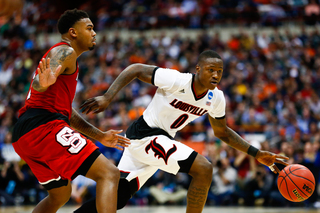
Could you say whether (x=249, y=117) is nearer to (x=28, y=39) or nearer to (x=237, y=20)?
(x=237, y=20)

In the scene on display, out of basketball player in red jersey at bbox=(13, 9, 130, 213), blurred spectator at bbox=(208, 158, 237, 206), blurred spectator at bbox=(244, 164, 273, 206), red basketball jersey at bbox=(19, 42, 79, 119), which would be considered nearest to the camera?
basketball player in red jersey at bbox=(13, 9, 130, 213)

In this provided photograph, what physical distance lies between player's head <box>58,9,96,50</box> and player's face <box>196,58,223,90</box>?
1.43 meters

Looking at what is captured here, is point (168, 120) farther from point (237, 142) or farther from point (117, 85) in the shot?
point (237, 142)

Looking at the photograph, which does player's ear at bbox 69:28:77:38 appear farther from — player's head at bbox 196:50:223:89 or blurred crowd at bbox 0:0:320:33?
blurred crowd at bbox 0:0:320:33

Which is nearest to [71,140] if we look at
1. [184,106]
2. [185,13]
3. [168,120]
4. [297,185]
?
[168,120]

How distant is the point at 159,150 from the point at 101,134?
0.75m

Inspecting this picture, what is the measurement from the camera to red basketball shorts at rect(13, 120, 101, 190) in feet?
11.5

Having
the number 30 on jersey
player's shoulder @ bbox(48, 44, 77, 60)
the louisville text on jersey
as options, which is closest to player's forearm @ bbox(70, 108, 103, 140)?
the number 30 on jersey

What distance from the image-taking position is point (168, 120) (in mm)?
4688

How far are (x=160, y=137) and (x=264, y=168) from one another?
18.1 ft

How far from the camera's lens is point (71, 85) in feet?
12.6

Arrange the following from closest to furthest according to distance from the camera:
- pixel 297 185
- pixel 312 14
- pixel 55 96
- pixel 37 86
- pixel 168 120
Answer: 1. pixel 37 86
2. pixel 55 96
3. pixel 168 120
4. pixel 297 185
5. pixel 312 14

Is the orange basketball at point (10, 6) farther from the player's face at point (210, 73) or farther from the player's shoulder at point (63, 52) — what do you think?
the player's face at point (210, 73)

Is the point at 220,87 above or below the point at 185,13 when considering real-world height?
below
